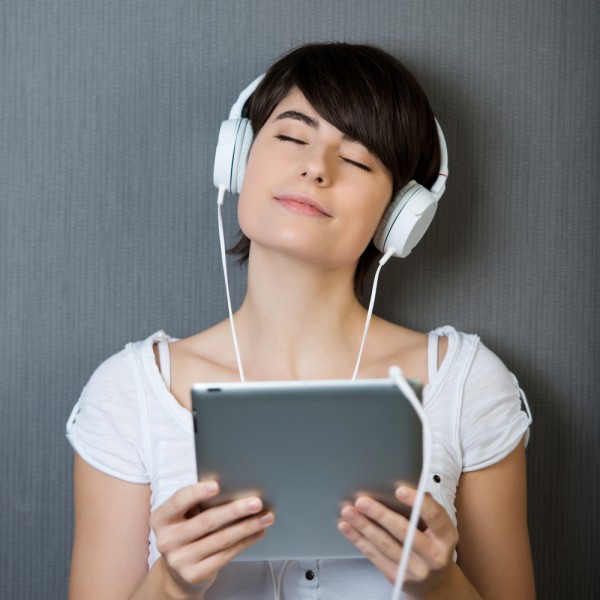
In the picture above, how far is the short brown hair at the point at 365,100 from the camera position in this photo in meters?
1.32

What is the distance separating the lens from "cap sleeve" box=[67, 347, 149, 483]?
4.37ft

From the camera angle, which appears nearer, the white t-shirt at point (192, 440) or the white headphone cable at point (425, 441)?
the white headphone cable at point (425, 441)

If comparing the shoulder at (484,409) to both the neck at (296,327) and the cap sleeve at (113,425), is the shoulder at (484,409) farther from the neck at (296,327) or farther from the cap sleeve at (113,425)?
the cap sleeve at (113,425)

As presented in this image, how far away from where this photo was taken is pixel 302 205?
4.18ft

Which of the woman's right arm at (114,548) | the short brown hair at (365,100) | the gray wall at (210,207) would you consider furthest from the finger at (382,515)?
the gray wall at (210,207)

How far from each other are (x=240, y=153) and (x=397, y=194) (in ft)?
0.95

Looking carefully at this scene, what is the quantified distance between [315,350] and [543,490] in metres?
0.63

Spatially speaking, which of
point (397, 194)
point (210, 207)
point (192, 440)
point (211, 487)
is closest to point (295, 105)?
point (397, 194)

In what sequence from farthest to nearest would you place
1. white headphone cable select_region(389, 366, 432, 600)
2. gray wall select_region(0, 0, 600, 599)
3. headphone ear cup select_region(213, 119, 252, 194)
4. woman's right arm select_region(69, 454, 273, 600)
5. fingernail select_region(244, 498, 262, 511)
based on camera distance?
gray wall select_region(0, 0, 600, 599), headphone ear cup select_region(213, 119, 252, 194), woman's right arm select_region(69, 454, 273, 600), fingernail select_region(244, 498, 262, 511), white headphone cable select_region(389, 366, 432, 600)

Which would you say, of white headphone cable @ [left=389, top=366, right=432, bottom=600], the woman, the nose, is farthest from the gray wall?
white headphone cable @ [left=389, top=366, right=432, bottom=600]

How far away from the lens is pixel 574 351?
1.67 m

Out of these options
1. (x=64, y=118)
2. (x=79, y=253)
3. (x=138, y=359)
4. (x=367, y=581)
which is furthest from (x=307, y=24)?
(x=367, y=581)

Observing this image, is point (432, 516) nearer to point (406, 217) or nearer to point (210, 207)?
point (406, 217)

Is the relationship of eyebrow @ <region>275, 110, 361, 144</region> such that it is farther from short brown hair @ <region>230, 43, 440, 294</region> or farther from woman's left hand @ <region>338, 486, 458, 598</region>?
woman's left hand @ <region>338, 486, 458, 598</region>
